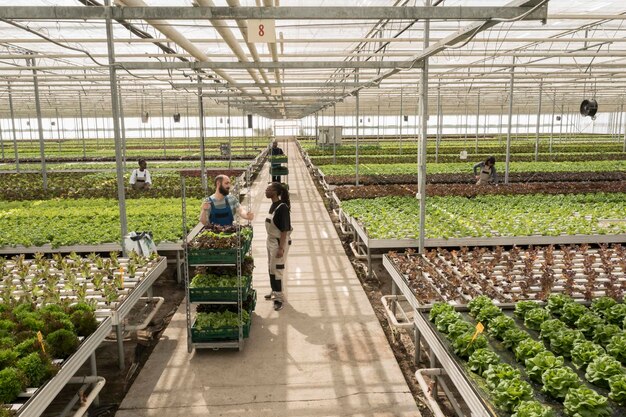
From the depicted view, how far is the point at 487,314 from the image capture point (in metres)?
4.54

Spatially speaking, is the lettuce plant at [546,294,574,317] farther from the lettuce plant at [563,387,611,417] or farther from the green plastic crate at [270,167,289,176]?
the green plastic crate at [270,167,289,176]

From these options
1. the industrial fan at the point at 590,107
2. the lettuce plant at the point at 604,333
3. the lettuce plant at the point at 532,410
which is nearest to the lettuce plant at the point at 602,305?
the lettuce plant at the point at 604,333

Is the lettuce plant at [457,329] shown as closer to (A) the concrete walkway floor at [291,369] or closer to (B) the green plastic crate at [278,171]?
(A) the concrete walkway floor at [291,369]

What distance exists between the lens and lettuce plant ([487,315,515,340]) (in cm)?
425

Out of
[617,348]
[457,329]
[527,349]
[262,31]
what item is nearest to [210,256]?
[262,31]

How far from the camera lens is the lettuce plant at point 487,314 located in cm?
452

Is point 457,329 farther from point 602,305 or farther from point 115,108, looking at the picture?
point 115,108

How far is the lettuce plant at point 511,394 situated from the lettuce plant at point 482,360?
0.36m

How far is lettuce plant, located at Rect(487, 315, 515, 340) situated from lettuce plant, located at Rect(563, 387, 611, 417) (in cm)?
110

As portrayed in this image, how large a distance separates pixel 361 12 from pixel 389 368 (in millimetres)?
3629

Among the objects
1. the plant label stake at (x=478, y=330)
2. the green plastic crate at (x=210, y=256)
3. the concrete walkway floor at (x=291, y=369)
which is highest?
the green plastic crate at (x=210, y=256)

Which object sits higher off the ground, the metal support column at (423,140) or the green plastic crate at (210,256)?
the metal support column at (423,140)

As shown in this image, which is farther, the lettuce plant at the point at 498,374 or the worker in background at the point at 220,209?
the worker in background at the point at 220,209

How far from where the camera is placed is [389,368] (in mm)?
5195
